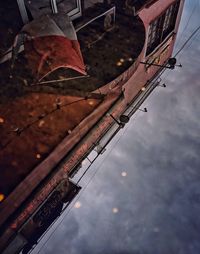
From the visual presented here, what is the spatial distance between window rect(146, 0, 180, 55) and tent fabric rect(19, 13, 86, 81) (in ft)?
27.3

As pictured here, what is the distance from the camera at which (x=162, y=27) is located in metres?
15.9

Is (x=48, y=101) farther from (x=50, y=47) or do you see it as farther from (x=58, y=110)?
(x=50, y=47)

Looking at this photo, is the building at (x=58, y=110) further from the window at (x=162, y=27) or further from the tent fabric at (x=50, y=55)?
the window at (x=162, y=27)

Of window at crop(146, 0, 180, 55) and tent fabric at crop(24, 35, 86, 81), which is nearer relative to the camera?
tent fabric at crop(24, 35, 86, 81)

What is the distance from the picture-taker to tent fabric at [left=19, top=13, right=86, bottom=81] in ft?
24.0

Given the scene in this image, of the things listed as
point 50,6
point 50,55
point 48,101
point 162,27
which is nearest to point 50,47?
point 50,55

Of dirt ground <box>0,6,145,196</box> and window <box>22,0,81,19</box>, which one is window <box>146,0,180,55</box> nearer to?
dirt ground <box>0,6,145,196</box>

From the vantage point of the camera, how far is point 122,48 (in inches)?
358

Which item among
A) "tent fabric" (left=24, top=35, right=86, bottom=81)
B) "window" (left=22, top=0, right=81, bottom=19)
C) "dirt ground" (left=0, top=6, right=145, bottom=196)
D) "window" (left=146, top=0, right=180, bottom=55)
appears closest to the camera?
"tent fabric" (left=24, top=35, right=86, bottom=81)

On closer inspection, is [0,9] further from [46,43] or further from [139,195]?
[139,195]

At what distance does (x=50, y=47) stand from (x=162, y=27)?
35.4ft

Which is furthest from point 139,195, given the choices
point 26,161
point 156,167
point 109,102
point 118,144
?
point 26,161

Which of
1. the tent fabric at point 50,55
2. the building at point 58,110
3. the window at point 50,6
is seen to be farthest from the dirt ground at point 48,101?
the window at point 50,6

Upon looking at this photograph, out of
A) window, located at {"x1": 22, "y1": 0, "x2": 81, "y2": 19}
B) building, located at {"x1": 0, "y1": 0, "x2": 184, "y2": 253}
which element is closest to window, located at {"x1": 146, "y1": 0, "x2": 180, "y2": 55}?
building, located at {"x1": 0, "y1": 0, "x2": 184, "y2": 253}
